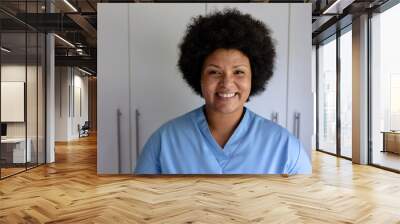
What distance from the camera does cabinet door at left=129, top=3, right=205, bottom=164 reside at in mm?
5902

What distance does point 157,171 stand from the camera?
561cm

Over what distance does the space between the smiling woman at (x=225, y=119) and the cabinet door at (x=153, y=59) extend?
0.22m

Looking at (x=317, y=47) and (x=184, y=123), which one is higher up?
(x=317, y=47)

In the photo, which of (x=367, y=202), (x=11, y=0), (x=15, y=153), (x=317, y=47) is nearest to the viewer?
(x=367, y=202)

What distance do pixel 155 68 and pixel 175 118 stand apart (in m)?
0.80

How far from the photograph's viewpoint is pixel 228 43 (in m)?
5.16

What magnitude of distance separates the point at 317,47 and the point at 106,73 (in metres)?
6.80

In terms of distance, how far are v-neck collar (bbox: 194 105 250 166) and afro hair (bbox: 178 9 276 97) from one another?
0.32 m

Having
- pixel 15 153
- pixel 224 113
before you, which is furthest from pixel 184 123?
pixel 15 153

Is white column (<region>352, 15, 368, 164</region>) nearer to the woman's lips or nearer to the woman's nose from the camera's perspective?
the woman's lips

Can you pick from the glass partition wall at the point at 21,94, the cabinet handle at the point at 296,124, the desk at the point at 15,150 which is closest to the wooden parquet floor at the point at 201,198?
the desk at the point at 15,150

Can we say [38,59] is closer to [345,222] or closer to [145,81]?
[145,81]

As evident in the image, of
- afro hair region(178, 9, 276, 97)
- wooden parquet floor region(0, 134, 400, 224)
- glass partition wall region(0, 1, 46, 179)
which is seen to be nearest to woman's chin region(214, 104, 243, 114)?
afro hair region(178, 9, 276, 97)

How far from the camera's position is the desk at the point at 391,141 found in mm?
7533
